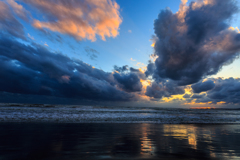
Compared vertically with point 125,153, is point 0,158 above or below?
below

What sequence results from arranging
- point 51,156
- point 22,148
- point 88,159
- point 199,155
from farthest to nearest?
point 22,148, point 199,155, point 51,156, point 88,159

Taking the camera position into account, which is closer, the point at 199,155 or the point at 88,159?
the point at 88,159

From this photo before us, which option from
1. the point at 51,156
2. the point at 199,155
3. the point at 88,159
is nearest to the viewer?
the point at 88,159

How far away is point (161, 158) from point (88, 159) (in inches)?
137

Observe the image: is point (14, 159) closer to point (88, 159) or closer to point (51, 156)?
point (51, 156)

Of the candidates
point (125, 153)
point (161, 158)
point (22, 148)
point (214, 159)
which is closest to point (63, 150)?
point (22, 148)

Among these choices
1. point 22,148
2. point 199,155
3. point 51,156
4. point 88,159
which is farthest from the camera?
point 22,148

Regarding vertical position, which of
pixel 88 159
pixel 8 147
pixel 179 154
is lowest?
pixel 8 147

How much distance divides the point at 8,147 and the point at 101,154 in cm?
593

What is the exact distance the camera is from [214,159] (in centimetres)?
602

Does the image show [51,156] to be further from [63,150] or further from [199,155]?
[199,155]

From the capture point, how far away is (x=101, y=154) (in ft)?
20.5

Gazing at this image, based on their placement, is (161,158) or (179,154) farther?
(179,154)

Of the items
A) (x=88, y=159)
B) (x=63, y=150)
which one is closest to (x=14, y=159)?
(x=63, y=150)
